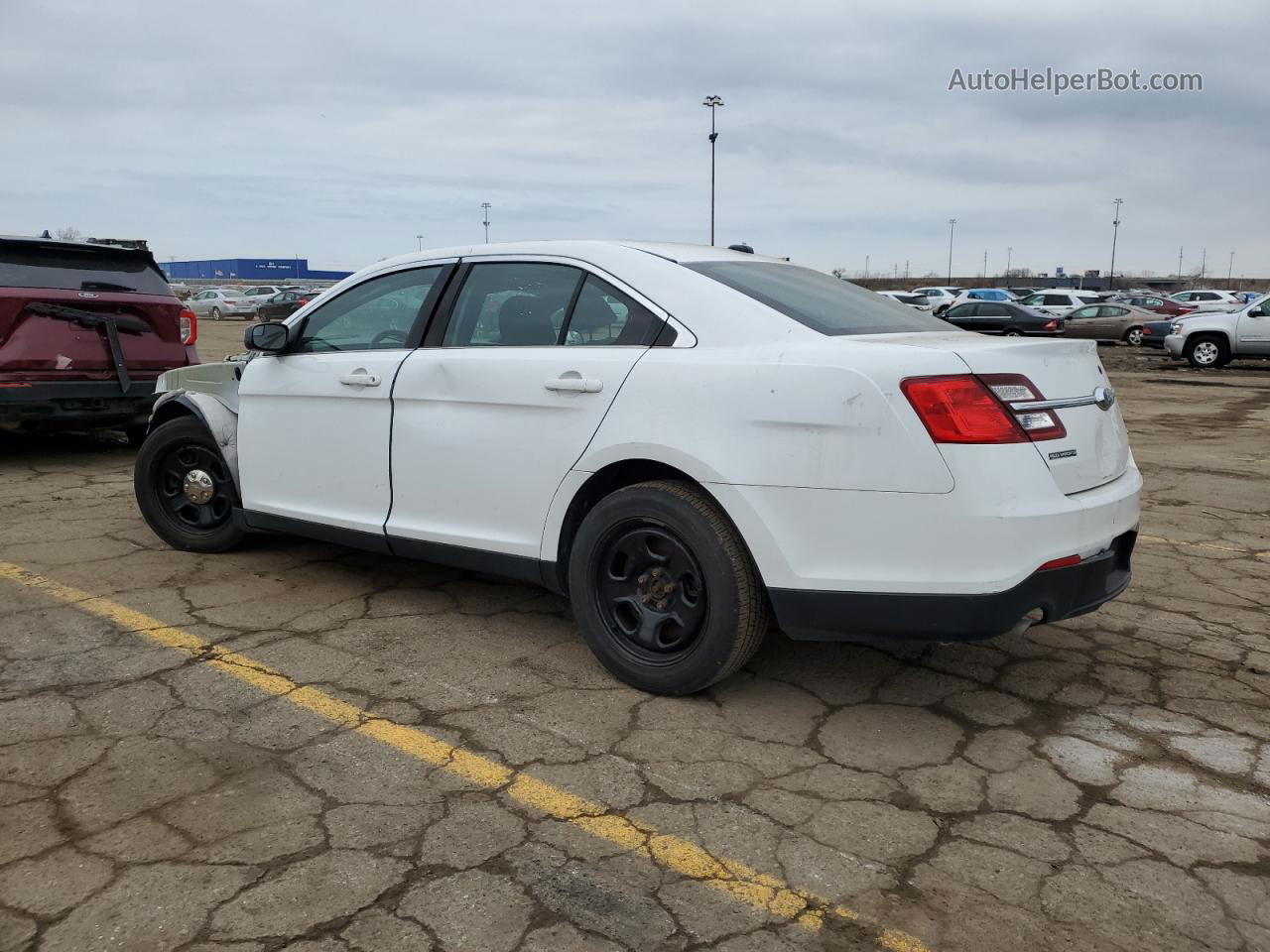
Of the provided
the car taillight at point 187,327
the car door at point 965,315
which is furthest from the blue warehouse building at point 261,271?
the car taillight at point 187,327

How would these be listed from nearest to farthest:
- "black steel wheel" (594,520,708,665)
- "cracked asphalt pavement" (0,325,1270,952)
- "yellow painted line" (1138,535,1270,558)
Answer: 1. "cracked asphalt pavement" (0,325,1270,952)
2. "black steel wheel" (594,520,708,665)
3. "yellow painted line" (1138,535,1270,558)

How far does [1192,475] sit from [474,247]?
6335 millimetres

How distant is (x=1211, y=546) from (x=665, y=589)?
3.77m

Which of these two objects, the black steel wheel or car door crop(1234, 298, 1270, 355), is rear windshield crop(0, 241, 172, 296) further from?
car door crop(1234, 298, 1270, 355)

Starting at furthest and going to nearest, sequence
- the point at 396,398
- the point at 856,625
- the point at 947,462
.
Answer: the point at 396,398, the point at 856,625, the point at 947,462

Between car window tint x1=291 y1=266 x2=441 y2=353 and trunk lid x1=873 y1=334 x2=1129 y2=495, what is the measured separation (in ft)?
Answer: 6.54

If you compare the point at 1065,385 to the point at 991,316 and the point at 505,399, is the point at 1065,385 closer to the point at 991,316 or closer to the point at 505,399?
the point at 505,399

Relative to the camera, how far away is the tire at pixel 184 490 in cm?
521

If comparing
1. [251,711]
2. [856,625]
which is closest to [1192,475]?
[856,625]

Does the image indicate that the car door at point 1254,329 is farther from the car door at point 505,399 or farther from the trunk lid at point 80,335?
the car door at point 505,399

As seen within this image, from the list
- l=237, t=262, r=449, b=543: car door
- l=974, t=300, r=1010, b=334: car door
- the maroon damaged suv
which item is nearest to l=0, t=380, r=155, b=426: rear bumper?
the maroon damaged suv

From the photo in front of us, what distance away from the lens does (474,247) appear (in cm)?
425

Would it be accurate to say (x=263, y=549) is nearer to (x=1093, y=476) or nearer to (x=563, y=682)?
(x=563, y=682)

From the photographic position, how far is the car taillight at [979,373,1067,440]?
304 cm
